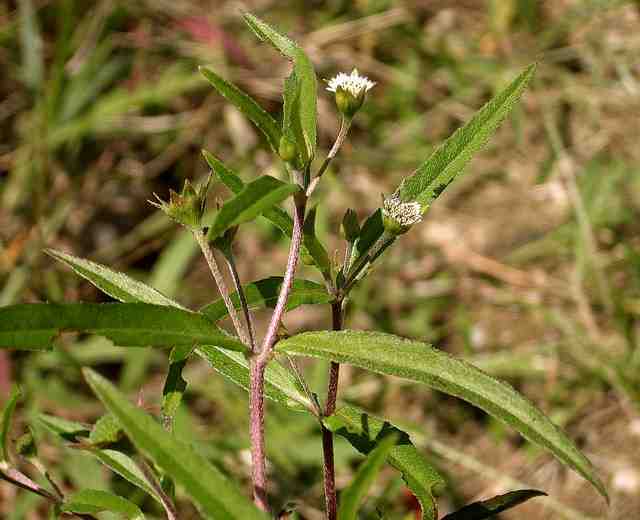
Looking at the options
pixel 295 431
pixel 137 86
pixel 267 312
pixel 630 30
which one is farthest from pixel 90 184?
pixel 630 30

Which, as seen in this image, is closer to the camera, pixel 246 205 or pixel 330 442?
pixel 246 205

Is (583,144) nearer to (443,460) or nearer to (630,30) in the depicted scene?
(630,30)

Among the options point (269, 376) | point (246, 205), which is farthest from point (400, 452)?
point (246, 205)

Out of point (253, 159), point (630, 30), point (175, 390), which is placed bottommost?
point (175, 390)

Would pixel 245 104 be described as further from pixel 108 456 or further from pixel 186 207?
pixel 108 456

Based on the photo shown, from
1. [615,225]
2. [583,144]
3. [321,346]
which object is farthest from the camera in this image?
[583,144]

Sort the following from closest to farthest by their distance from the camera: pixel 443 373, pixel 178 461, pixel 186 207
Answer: pixel 178 461, pixel 443 373, pixel 186 207

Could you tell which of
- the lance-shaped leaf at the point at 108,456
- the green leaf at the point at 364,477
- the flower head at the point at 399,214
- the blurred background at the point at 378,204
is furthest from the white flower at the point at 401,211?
the blurred background at the point at 378,204
